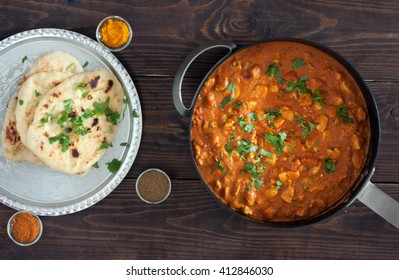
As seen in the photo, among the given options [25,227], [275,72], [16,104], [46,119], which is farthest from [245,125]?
[25,227]

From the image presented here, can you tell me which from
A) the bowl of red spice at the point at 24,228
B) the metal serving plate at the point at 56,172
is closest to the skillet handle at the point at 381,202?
the metal serving plate at the point at 56,172

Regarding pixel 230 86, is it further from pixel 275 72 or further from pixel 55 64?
pixel 55 64

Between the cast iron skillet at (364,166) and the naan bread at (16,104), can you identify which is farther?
the naan bread at (16,104)

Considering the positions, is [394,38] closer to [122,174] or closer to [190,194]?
[190,194]

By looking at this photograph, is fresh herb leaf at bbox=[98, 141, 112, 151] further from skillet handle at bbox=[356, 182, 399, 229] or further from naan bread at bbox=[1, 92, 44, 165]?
skillet handle at bbox=[356, 182, 399, 229]

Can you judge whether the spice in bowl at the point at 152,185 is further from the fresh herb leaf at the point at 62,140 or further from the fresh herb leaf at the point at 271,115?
the fresh herb leaf at the point at 271,115
